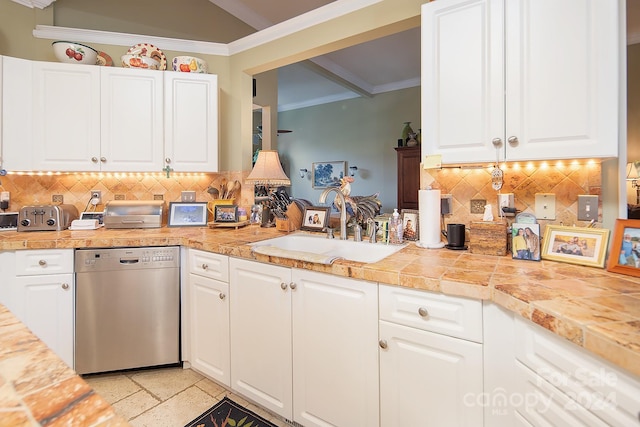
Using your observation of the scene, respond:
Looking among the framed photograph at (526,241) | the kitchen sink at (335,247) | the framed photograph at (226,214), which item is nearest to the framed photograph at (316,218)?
the kitchen sink at (335,247)

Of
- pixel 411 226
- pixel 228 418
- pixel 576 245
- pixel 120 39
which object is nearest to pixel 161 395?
pixel 228 418

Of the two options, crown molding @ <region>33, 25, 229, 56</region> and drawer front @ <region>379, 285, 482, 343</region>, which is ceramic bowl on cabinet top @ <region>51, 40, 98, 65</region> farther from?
drawer front @ <region>379, 285, 482, 343</region>

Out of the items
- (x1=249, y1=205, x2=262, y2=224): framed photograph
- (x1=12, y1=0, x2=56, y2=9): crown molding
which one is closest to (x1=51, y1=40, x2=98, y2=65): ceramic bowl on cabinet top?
(x1=12, y1=0, x2=56, y2=9): crown molding

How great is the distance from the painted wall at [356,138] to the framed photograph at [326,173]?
0.37 feet

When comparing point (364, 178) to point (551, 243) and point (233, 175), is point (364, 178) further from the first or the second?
point (551, 243)

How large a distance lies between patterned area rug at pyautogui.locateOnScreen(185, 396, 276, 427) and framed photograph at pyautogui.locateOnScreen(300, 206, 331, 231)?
115cm

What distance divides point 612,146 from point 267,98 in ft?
11.8

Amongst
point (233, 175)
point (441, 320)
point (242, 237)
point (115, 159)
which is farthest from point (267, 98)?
point (441, 320)

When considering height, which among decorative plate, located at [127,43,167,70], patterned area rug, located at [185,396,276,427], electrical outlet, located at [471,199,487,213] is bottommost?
patterned area rug, located at [185,396,276,427]

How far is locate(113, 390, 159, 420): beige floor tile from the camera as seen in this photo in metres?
1.76

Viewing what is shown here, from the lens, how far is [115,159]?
243 cm

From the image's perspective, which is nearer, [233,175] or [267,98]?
[233,175]

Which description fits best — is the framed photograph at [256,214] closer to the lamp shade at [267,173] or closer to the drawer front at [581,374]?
the lamp shade at [267,173]

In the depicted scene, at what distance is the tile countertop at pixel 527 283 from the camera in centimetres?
74
